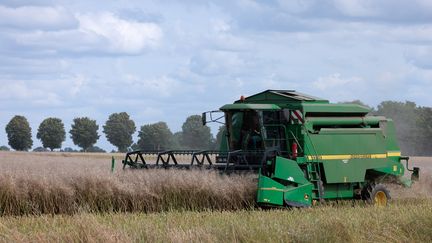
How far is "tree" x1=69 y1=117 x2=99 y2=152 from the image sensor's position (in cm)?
10369

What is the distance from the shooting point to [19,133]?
105688 millimetres

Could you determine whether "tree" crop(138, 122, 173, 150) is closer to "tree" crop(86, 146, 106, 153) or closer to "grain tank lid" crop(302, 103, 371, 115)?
"tree" crop(86, 146, 106, 153)

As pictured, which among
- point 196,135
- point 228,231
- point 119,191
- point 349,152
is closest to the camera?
point 228,231

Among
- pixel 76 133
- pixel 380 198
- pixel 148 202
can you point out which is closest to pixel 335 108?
pixel 380 198

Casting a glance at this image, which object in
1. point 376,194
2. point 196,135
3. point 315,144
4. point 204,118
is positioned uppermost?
point 196,135

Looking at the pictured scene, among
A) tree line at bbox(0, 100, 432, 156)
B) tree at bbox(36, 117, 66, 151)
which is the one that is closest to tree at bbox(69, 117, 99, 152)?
tree line at bbox(0, 100, 432, 156)

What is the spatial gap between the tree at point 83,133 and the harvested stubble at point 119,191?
289ft

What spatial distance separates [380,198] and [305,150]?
259cm

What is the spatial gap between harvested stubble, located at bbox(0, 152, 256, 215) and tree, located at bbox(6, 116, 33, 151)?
9177 cm

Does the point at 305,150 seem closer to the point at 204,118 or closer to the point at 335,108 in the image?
the point at 335,108

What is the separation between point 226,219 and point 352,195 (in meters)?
5.85

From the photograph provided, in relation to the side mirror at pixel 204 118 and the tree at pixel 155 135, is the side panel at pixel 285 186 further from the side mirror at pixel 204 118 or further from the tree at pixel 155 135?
the tree at pixel 155 135

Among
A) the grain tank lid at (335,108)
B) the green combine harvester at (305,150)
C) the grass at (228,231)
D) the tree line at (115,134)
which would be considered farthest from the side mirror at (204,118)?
the tree line at (115,134)

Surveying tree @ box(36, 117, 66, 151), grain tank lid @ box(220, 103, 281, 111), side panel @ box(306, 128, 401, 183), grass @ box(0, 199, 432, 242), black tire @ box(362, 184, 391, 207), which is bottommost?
grass @ box(0, 199, 432, 242)
